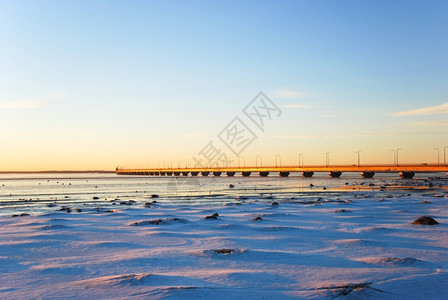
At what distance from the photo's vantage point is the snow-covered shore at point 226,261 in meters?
7.87

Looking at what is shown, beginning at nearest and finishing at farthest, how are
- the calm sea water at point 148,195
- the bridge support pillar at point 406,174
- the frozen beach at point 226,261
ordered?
the frozen beach at point 226,261
the calm sea water at point 148,195
the bridge support pillar at point 406,174

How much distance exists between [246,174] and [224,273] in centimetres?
18462

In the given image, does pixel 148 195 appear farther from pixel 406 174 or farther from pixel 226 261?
pixel 406 174

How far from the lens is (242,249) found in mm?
12242

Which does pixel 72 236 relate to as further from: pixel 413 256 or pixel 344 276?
pixel 413 256

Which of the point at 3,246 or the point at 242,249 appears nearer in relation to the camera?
the point at 242,249

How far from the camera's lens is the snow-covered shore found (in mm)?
7871

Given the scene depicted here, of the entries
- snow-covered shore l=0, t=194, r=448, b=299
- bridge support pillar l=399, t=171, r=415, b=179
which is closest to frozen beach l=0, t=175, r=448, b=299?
snow-covered shore l=0, t=194, r=448, b=299

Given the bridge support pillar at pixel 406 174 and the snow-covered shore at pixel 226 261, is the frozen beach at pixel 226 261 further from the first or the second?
the bridge support pillar at pixel 406 174

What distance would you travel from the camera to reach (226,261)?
10664 millimetres

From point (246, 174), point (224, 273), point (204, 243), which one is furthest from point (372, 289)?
point (246, 174)

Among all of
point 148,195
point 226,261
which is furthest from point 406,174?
point 226,261

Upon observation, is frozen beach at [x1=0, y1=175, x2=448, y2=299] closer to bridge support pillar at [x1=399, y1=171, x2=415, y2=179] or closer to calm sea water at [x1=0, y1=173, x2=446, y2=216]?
calm sea water at [x1=0, y1=173, x2=446, y2=216]

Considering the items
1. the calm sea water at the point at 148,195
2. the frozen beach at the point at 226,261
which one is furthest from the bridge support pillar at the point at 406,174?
the frozen beach at the point at 226,261
